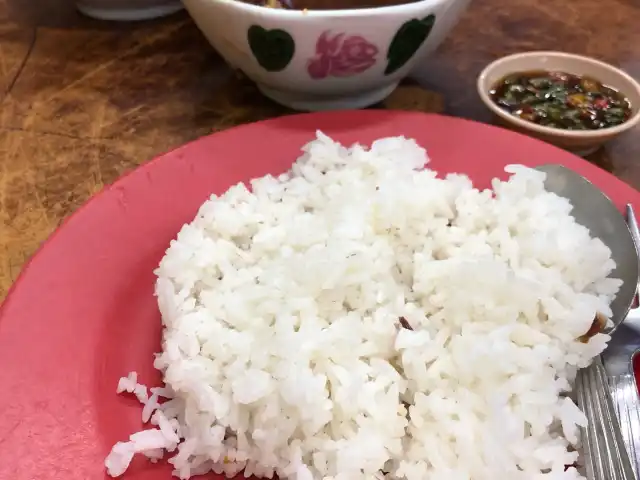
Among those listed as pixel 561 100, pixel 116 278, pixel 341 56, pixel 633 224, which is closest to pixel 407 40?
pixel 341 56

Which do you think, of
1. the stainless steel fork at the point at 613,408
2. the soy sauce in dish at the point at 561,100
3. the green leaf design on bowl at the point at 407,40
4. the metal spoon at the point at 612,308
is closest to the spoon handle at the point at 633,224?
the metal spoon at the point at 612,308

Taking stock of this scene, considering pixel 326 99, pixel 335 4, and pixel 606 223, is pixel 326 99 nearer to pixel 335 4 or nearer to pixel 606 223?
pixel 335 4

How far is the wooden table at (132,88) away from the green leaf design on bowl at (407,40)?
0.78 feet

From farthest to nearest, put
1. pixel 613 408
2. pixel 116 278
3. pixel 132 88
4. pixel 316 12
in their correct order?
1. pixel 132 88
2. pixel 316 12
3. pixel 116 278
4. pixel 613 408

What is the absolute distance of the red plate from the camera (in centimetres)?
85

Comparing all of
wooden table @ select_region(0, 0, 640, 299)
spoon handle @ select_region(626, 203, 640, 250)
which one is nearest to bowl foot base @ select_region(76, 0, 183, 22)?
wooden table @ select_region(0, 0, 640, 299)

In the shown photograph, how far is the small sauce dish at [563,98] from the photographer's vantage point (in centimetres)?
135

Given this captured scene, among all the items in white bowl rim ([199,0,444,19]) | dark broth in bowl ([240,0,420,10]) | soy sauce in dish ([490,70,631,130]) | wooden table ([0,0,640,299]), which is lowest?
wooden table ([0,0,640,299])

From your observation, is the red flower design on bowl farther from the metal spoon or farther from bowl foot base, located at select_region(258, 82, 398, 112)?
the metal spoon

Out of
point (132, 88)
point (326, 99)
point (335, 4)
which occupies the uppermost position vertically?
point (335, 4)

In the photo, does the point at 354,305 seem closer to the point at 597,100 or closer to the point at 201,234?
the point at 201,234

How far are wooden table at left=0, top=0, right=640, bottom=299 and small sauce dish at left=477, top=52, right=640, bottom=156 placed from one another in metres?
0.07

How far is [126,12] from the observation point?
182 centimetres

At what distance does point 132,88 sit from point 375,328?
1.01 m
